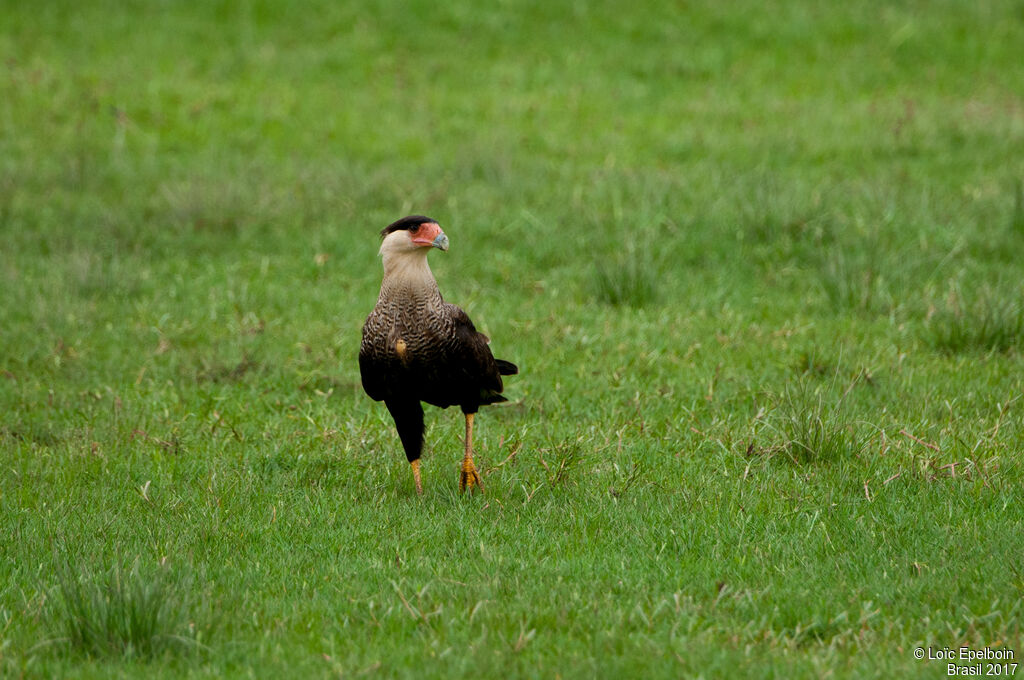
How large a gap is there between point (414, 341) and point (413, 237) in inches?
19.2

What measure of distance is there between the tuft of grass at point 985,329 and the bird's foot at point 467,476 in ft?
12.2

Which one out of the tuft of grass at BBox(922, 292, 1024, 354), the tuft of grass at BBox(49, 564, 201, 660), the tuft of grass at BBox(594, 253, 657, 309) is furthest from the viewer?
the tuft of grass at BBox(594, 253, 657, 309)

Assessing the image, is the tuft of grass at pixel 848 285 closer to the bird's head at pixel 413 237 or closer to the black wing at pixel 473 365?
the black wing at pixel 473 365

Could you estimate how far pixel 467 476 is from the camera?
18.4 feet

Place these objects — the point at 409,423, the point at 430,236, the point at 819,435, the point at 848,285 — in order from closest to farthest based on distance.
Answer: the point at 430,236, the point at 409,423, the point at 819,435, the point at 848,285

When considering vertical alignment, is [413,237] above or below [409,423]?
above

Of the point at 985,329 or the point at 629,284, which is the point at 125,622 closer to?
the point at 629,284

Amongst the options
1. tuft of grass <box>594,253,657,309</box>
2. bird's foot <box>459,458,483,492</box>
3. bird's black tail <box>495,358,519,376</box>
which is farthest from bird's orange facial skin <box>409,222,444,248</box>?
tuft of grass <box>594,253,657,309</box>

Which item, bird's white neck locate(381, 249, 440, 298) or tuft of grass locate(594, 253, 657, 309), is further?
tuft of grass locate(594, 253, 657, 309)

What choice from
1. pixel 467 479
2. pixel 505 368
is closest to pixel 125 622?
pixel 467 479

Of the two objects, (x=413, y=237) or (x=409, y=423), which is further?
(x=409, y=423)

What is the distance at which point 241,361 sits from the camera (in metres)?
7.62

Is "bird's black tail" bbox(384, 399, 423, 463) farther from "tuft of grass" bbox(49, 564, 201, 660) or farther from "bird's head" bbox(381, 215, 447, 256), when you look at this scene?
"tuft of grass" bbox(49, 564, 201, 660)

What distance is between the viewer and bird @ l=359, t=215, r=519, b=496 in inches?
210
